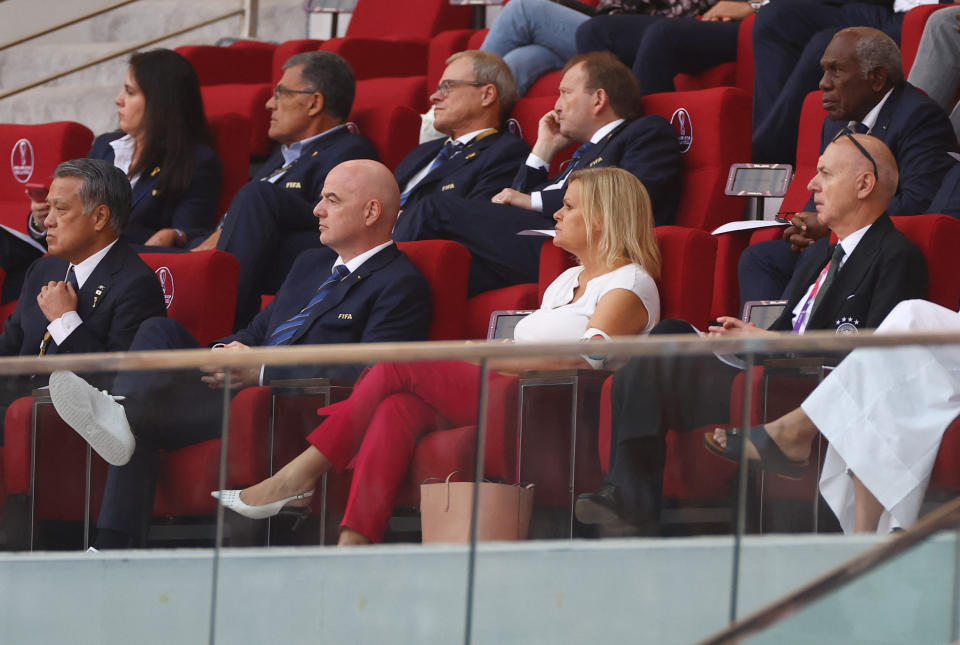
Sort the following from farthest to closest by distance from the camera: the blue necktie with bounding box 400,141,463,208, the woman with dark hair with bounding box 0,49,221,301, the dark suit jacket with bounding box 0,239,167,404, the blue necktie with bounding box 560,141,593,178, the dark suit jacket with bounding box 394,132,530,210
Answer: the woman with dark hair with bounding box 0,49,221,301, the blue necktie with bounding box 400,141,463,208, the dark suit jacket with bounding box 394,132,530,210, the blue necktie with bounding box 560,141,593,178, the dark suit jacket with bounding box 0,239,167,404

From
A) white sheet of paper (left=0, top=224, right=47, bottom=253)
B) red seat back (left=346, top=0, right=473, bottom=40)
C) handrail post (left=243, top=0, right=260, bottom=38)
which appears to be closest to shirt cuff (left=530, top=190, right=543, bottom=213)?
white sheet of paper (left=0, top=224, right=47, bottom=253)

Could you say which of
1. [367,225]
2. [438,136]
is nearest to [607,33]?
[438,136]

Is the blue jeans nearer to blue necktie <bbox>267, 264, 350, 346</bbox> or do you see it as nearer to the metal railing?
blue necktie <bbox>267, 264, 350, 346</bbox>

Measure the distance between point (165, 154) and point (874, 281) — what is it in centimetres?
241

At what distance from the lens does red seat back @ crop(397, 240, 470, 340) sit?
325cm

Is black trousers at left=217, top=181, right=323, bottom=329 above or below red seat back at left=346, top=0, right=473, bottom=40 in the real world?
below

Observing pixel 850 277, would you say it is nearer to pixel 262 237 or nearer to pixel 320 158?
pixel 262 237

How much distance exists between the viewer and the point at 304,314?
3.31m

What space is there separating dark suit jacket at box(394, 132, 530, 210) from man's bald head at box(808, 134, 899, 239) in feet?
3.91

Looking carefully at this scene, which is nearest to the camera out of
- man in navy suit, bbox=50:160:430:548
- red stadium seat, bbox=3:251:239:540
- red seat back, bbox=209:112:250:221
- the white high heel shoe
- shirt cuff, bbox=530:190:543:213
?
the white high heel shoe

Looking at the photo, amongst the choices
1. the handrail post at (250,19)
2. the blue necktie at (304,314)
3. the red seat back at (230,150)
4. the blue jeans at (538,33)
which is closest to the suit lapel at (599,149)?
the blue necktie at (304,314)

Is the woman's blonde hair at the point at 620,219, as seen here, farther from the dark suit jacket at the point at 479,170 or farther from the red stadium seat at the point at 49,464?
the red stadium seat at the point at 49,464

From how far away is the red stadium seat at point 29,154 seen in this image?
15.4 ft

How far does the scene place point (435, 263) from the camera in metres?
3.25
